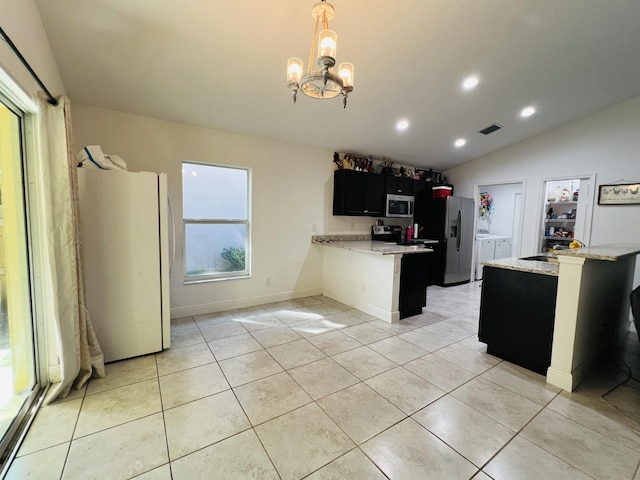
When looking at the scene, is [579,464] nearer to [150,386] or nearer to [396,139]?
[150,386]

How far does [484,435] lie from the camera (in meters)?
1.68

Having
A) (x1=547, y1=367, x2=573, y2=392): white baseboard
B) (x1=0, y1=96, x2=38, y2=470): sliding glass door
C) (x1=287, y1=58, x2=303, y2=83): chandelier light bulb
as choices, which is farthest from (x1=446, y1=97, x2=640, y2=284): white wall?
(x1=0, y1=96, x2=38, y2=470): sliding glass door

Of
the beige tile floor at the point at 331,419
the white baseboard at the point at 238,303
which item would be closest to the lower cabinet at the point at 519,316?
the beige tile floor at the point at 331,419

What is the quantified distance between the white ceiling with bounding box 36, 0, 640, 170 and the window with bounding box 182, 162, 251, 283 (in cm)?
62

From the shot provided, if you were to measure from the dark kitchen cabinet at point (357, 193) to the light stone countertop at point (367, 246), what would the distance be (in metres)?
0.48

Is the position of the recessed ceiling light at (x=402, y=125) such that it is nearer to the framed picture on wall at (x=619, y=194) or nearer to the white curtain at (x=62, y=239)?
the framed picture on wall at (x=619, y=194)

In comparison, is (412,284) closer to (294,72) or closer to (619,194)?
(294,72)

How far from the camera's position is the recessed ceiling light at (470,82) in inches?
117

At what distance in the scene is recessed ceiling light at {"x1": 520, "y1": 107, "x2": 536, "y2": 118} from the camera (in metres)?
3.77

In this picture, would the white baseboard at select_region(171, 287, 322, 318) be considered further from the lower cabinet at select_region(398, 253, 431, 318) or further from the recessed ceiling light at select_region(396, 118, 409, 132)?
the recessed ceiling light at select_region(396, 118, 409, 132)

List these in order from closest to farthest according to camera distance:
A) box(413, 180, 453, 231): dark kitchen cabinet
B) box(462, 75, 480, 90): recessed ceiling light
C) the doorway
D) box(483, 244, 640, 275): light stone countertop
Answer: box(483, 244, 640, 275): light stone countertop
box(462, 75, 480, 90): recessed ceiling light
box(413, 180, 453, 231): dark kitchen cabinet
the doorway

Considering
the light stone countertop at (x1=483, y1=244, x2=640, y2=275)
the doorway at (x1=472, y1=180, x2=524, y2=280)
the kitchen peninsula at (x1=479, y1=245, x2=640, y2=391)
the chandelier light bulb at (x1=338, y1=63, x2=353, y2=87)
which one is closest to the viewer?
the chandelier light bulb at (x1=338, y1=63, x2=353, y2=87)

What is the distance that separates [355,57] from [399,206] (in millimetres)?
3098

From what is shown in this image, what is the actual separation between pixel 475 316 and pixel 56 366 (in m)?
4.40
